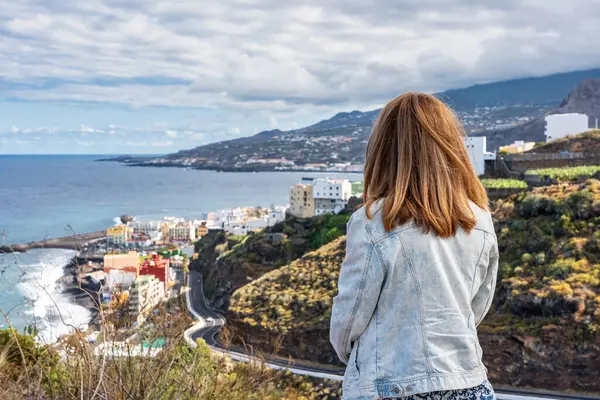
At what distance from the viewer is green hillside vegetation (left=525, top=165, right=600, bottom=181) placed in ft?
52.0

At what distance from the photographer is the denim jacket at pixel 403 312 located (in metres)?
1.32

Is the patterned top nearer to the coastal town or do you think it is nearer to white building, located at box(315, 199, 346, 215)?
the coastal town

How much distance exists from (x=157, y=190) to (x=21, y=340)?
284 feet

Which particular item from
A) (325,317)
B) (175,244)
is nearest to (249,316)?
(325,317)

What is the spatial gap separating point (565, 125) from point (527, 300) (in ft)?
47.8

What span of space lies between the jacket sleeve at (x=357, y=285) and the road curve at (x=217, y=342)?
9.06 ft

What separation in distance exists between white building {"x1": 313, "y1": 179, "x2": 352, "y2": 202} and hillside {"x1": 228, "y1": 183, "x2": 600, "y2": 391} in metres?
12.4

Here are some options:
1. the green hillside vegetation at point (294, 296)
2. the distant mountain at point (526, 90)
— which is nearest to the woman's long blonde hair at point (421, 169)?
the green hillside vegetation at point (294, 296)

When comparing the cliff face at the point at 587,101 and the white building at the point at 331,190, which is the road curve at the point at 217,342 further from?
the cliff face at the point at 587,101

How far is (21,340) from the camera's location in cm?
449

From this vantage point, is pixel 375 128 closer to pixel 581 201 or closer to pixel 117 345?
pixel 117 345

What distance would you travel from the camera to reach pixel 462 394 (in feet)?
4.50

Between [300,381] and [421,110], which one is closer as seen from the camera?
[421,110]

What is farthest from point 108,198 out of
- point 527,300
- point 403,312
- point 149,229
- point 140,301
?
point 403,312
